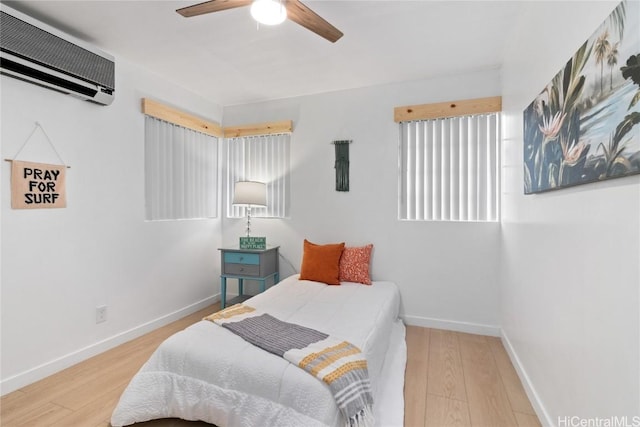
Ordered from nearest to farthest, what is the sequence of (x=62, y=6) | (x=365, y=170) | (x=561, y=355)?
(x=561, y=355), (x=62, y=6), (x=365, y=170)

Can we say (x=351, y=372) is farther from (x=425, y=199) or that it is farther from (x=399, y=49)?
(x=399, y=49)

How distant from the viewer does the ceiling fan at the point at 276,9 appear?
5.07 ft

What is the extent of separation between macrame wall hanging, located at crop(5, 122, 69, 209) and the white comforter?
1410mm

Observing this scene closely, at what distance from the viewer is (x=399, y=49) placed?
8.30 ft

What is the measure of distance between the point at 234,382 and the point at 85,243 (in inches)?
72.1

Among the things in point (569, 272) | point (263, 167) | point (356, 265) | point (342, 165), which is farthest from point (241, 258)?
point (569, 272)

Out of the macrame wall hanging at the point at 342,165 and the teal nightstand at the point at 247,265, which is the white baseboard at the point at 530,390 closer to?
the macrame wall hanging at the point at 342,165

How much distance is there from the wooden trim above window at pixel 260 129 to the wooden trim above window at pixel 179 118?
152 millimetres

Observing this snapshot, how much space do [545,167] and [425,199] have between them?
1.56 meters

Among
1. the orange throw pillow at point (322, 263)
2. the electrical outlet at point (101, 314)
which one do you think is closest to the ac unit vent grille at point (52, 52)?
the electrical outlet at point (101, 314)

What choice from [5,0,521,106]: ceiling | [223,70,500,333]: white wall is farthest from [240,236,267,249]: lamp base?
[5,0,521,106]: ceiling

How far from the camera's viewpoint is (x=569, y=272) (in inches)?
54.6

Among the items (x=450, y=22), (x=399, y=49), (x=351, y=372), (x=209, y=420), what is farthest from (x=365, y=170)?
(x=209, y=420)

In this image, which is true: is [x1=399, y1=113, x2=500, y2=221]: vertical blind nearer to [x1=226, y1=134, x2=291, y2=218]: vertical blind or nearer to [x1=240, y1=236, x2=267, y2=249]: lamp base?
[x1=226, y1=134, x2=291, y2=218]: vertical blind
